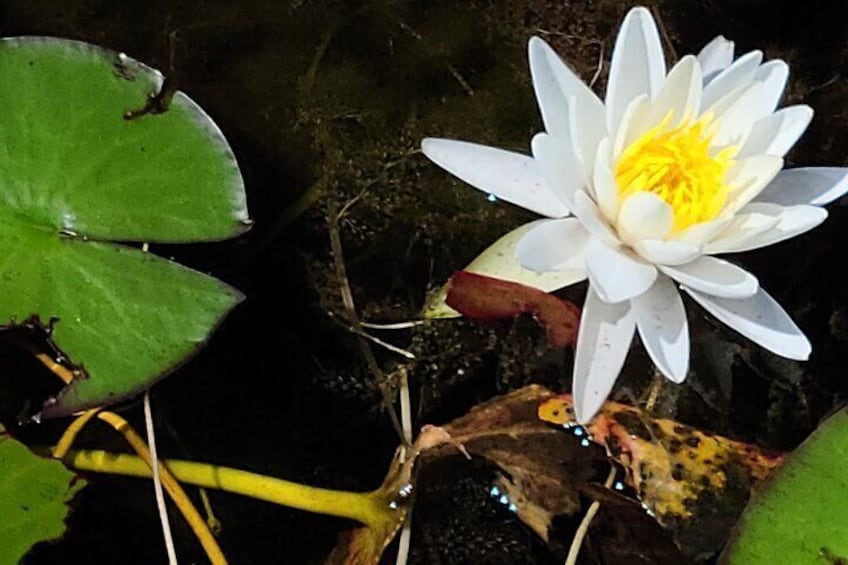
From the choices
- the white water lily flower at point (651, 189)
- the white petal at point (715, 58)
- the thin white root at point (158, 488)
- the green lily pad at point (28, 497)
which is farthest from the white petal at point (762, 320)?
the green lily pad at point (28, 497)

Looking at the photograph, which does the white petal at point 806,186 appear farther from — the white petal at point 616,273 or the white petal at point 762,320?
the white petal at point 616,273

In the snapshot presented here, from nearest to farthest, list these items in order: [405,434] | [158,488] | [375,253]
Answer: [158,488] → [405,434] → [375,253]

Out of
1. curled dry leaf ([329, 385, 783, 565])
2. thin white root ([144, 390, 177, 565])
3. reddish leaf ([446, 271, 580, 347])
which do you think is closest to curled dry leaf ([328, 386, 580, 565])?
curled dry leaf ([329, 385, 783, 565])

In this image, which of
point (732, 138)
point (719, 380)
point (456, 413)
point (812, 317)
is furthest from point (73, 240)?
point (812, 317)

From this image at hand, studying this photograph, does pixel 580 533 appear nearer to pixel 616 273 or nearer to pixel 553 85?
pixel 616 273

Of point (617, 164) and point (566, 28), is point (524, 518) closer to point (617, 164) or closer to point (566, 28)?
point (617, 164)

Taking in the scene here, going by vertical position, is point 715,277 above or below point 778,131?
below

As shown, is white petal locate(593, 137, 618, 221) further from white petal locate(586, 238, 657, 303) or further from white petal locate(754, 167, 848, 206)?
white petal locate(754, 167, 848, 206)

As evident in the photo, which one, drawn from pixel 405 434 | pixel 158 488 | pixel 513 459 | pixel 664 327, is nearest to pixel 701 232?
pixel 664 327
